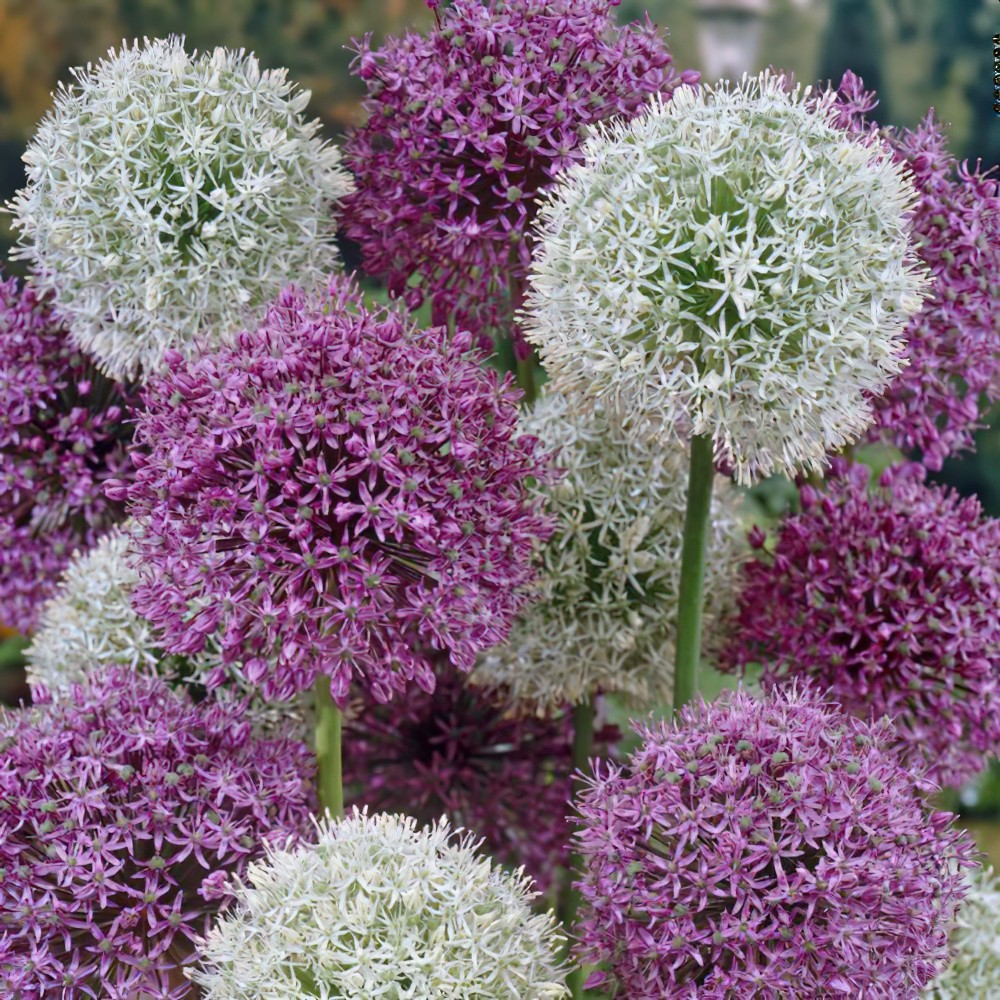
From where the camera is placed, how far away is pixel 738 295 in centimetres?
91

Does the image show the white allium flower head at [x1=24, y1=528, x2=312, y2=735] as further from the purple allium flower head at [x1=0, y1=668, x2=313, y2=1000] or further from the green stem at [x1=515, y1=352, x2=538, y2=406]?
the green stem at [x1=515, y1=352, x2=538, y2=406]

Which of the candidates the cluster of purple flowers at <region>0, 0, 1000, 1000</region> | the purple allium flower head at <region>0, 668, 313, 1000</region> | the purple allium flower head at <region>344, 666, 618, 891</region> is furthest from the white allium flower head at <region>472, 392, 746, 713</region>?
the purple allium flower head at <region>0, 668, 313, 1000</region>

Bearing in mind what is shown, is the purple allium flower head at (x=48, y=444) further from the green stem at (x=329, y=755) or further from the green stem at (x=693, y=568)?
the green stem at (x=693, y=568)

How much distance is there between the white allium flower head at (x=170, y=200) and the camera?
1.08 m

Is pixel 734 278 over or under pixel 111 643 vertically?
over

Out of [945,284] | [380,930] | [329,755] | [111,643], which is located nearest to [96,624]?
[111,643]

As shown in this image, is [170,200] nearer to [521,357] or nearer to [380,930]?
[521,357]

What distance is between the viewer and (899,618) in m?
1.12

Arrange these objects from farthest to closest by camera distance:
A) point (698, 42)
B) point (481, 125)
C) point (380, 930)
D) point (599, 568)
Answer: point (698, 42)
point (599, 568)
point (481, 125)
point (380, 930)

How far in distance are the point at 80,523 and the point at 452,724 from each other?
42cm

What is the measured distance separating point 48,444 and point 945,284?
81 centimetres

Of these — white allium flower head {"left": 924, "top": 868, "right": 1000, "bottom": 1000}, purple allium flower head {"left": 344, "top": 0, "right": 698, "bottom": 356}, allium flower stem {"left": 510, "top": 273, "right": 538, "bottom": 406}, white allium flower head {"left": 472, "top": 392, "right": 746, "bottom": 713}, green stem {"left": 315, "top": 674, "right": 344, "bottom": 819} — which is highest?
purple allium flower head {"left": 344, "top": 0, "right": 698, "bottom": 356}

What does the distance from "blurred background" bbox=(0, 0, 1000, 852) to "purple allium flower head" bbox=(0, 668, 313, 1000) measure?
2.93m

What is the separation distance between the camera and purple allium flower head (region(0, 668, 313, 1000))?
924mm
